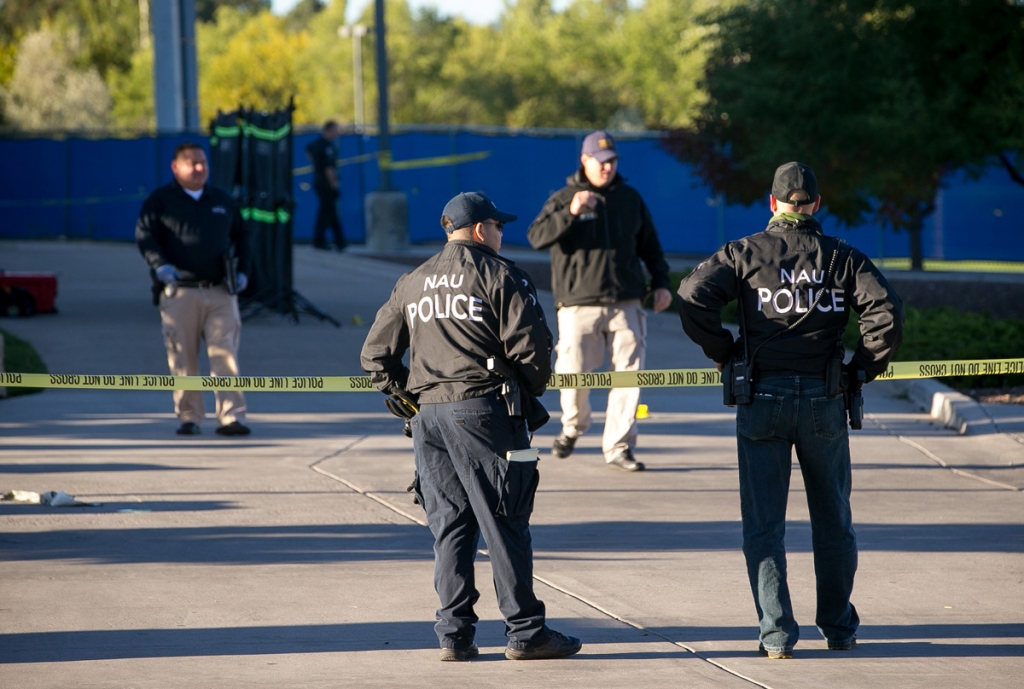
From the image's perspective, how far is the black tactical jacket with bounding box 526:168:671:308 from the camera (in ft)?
27.4

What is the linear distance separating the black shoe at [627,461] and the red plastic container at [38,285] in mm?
8823

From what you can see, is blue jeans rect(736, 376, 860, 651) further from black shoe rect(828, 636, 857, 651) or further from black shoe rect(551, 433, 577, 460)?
black shoe rect(551, 433, 577, 460)

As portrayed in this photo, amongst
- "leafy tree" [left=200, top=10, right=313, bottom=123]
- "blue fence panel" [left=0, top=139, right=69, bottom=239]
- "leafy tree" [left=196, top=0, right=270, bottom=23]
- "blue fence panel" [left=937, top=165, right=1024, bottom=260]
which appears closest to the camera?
"blue fence panel" [left=937, top=165, right=1024, bottom=260]

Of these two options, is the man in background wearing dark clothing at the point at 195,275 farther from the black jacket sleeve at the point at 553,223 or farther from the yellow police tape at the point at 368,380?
the black jacket sleeve at the point at 553,223

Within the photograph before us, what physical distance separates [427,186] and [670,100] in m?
40.2

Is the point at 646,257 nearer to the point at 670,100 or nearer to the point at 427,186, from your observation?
the point at 427,186

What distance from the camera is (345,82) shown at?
69250mm

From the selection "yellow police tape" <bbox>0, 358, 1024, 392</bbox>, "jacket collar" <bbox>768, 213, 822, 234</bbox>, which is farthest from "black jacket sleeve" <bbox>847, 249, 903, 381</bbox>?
"yellow police tape" <bbox>0, 358, 1024, 392</bbox>

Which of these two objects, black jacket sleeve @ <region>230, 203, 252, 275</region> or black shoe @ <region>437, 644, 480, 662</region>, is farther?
black jacket sleeve @ <region>230, 203, 252, 275</region>

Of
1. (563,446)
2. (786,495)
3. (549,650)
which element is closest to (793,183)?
(786,495)

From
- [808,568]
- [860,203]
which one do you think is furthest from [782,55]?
[808,568]

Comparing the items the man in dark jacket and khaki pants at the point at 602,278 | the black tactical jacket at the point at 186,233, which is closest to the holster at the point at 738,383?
the man in dark jacket and khaki pants at the point at 602,278

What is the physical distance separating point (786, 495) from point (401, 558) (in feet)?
7.20

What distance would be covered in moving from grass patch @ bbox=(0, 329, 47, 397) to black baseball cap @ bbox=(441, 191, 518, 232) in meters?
6.62
